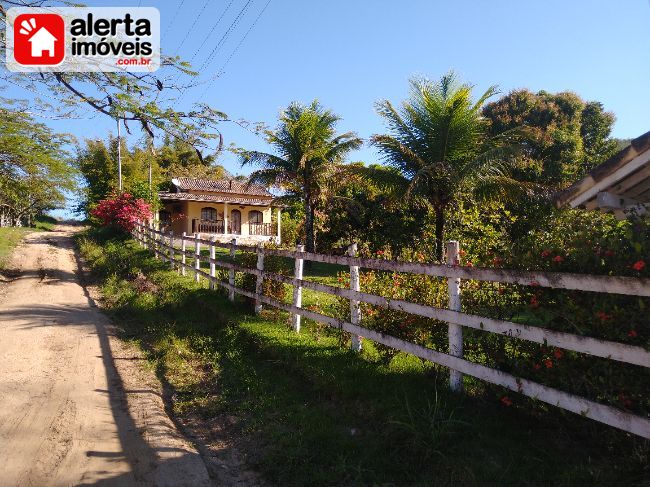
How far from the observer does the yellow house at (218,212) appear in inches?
1357

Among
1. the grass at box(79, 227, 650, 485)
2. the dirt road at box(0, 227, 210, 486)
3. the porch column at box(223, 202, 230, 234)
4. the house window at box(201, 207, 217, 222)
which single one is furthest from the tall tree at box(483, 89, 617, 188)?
the house window at box(201, 207, 217, 222)

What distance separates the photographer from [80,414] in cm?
492

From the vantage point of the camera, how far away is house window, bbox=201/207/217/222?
3575 cm

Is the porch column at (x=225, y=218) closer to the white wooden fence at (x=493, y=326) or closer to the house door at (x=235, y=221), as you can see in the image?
the house door at (x=235, y=221)

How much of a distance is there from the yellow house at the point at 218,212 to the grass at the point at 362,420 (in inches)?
1063

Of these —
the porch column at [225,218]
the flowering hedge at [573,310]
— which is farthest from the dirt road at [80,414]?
the porch column at [225,218]

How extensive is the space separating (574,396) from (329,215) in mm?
21153

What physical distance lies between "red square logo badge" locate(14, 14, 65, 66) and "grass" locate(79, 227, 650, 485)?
411 cm

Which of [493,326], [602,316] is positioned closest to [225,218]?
[493,326]

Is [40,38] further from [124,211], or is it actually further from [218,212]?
[218,212]

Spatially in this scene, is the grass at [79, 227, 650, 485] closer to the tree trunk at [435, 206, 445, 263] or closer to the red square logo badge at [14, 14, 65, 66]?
the red square logo badge at [14, 14, 65, 66]

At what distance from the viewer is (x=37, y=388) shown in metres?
5.63

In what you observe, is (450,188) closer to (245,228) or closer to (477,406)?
(477,406)

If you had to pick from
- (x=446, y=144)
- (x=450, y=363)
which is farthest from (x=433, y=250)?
(x=450, y=363)
